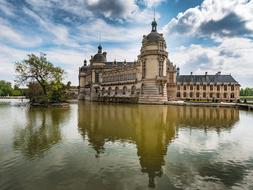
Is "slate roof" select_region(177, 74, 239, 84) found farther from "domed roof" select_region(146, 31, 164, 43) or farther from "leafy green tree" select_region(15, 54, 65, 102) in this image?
"leafy green tree" select_region(15, 54, 65, 102)

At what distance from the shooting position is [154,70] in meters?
61.4

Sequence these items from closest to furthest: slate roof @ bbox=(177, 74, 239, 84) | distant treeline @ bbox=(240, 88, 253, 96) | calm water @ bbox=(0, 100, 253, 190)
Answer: calm water @ bbox=(0, 100, 253, 190) < slate roof @ bbox=(177, 74, 239, 84) < distant treeline @ bbox=(240, 88, 253, 96)

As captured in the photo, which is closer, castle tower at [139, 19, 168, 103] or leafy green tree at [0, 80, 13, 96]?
castle tower at [139, 19, 168, 103]

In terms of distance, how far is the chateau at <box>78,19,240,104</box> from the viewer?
61.4 meters

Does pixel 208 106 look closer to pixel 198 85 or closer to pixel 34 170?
pixel 198 85

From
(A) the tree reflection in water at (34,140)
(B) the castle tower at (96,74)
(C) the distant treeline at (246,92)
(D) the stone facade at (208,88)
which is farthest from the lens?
(C) the distant treeline at (246,92)

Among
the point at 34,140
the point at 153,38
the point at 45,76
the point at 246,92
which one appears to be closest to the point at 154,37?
the point at 153,38

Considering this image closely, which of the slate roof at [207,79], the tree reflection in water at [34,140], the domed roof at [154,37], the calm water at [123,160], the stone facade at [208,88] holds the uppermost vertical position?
the domed roof at [154,37]

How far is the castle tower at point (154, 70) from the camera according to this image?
199 ft

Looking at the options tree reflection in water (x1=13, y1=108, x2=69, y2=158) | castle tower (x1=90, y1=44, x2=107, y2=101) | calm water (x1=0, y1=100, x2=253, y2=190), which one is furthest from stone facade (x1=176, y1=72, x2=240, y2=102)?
tree reflection in water (x1=13, y1=108, x2=69, y2=158)

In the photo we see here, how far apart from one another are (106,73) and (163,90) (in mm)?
31086

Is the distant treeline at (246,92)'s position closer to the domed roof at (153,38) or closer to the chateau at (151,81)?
the chateau at (151,81)

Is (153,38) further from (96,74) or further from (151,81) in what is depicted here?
(96,74)

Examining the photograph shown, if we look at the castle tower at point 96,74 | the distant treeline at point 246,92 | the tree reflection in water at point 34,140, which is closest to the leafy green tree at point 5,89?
the castle tower at point 96,74
